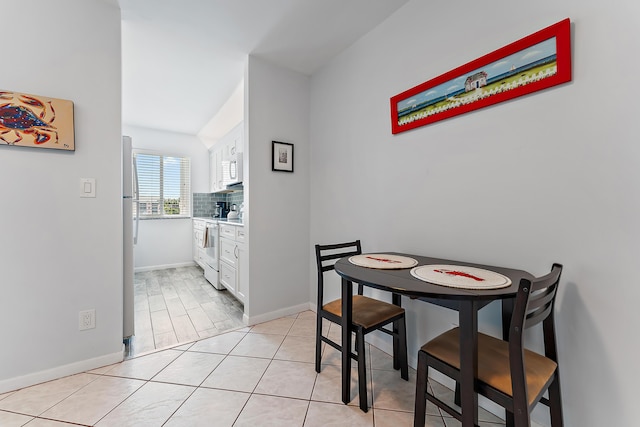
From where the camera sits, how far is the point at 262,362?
6.16 feet

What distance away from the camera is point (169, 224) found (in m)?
4.96

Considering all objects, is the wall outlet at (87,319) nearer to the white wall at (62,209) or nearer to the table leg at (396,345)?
the white wall at (62,209)

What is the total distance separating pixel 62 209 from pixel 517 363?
2520mm

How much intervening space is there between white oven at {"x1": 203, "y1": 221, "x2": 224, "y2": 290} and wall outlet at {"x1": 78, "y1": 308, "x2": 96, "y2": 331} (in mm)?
1721

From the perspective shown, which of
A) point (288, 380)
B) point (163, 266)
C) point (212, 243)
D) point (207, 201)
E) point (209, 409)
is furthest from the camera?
point (207, 201)

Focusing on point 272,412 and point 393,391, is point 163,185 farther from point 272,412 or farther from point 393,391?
point 393,391

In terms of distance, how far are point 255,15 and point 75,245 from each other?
6.70 ft

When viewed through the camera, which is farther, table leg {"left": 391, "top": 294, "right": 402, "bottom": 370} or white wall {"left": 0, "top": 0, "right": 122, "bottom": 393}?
table leg {"left": 391, "top": 294, "right": 402, "bottom": 370}

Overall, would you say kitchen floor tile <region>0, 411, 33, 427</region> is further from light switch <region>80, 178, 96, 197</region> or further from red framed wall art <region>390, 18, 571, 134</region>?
red framed wall art <region>390, 18, 571, 134</region>

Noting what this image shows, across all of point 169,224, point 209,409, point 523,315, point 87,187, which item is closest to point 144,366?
point 209,409

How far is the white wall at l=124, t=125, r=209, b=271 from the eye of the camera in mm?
4684

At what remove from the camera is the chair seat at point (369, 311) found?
58.8 inches

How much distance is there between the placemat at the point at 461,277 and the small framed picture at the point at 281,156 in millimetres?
1729

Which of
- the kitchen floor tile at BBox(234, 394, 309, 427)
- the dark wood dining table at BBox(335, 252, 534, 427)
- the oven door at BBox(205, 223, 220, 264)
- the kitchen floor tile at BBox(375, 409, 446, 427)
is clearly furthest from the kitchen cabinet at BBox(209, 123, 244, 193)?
the kitchen floor tile at BBox(375, 409, 446, 427)
